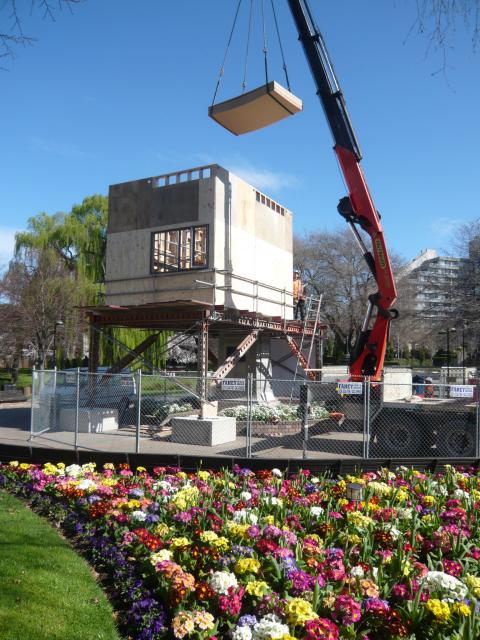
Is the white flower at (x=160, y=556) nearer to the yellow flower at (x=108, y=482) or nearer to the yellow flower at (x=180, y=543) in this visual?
the yellow flower at (x=180, y=543)

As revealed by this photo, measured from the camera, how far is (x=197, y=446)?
14477 mm

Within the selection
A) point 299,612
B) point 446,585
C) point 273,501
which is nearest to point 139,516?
point 273,501

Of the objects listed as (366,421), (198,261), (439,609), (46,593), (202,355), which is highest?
(198,261)

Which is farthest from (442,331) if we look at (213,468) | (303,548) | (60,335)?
(303,548)

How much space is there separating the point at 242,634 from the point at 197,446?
10.5 m

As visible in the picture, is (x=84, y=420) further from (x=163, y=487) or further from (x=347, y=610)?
(x=347, y=610)

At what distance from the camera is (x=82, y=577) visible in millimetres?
5602

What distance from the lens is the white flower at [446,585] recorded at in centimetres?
Result: 452

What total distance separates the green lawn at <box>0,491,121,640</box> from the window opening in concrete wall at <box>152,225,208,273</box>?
13.0 meters

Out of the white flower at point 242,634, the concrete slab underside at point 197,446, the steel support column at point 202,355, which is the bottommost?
the concrete slab underside at point 197,446

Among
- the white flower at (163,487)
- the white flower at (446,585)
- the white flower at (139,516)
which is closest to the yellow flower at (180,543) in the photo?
the white flower at (139,516)

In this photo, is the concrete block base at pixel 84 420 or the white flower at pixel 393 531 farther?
the concrete block base at pixel 84 420

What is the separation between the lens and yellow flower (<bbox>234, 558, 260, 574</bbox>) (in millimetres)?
5004

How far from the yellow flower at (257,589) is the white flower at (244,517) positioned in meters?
1.60
